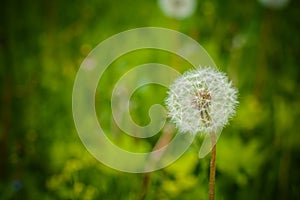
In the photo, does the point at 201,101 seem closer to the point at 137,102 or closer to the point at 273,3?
the point at 137,102

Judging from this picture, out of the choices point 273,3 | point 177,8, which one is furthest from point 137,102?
point 273,3

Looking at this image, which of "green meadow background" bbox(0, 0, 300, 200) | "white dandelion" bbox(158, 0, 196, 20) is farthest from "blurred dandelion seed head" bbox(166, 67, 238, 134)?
"white dandelion" bbox(158, 0, 196, 20)

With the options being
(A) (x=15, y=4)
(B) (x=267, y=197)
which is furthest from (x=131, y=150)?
(A) (x=15, y=4)

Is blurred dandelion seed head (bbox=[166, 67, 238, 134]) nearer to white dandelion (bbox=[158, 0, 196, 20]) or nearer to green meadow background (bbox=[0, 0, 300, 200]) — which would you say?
green meadow background (bbox=[0, 0, 300, 200])

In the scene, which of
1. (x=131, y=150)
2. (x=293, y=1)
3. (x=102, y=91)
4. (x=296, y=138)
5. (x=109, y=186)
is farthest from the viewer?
(x=293, y=1)

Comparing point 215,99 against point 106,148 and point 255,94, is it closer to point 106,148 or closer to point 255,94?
Answer: point 106,148

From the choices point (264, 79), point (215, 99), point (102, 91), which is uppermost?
point (264, 79)

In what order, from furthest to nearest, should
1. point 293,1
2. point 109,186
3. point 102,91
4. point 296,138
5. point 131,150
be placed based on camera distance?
1. point 293,1
2. point 102,91
3. point 296,138
4. point 131,150
5. point 109,186
